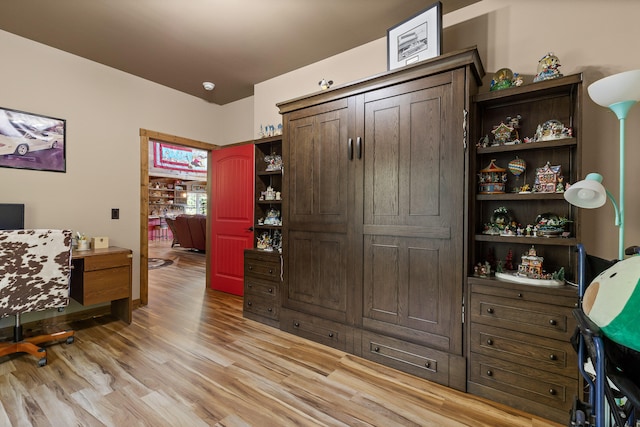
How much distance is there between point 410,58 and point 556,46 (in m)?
0.96

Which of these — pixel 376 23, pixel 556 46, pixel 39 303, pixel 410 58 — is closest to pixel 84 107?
pixel 39 303

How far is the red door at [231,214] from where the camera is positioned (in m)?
3.89

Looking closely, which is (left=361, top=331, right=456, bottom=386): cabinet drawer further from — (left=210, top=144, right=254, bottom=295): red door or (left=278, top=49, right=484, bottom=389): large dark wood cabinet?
(left=210, top=144, right=254, bottom=295): red door

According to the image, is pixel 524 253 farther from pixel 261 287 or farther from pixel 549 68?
pixel 261 287

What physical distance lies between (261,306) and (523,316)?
7.45 feet

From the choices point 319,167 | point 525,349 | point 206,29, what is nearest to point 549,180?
point 525,349

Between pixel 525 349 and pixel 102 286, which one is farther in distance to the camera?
pixel 102 286

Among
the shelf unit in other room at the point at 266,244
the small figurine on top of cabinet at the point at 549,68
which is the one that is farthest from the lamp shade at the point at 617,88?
the shelf unit in other room at the point at 266,244

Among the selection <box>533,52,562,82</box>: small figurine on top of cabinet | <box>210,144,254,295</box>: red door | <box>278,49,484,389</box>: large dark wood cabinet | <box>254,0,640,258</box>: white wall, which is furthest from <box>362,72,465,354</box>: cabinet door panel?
<box>210,144,254,295</box>: red door

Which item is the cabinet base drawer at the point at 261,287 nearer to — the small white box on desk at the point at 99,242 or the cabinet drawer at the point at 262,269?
the cabinet drawer at the point at 262,269

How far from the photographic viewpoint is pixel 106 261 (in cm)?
280

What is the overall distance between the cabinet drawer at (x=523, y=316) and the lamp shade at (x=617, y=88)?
1.12 m

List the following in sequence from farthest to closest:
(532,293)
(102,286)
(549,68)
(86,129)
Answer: (86,129) → (102,286) → (549,68) → (532,293)

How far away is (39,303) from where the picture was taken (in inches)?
88.5
